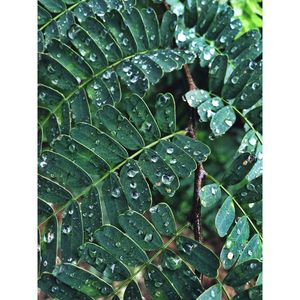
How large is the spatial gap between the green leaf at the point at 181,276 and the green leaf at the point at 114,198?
0.10 m

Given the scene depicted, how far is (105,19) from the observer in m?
0.94

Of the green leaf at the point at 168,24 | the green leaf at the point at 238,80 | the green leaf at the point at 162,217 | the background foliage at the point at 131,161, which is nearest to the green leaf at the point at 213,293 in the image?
the background foliage at the point at 131,161

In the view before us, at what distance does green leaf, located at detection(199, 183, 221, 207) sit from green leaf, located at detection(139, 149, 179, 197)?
0.04 meters

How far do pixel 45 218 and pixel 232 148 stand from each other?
578mm

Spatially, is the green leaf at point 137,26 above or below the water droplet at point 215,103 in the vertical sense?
above

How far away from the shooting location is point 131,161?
33.8 inches

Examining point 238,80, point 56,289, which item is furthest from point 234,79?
point 56,289

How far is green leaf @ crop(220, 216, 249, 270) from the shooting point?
840mm

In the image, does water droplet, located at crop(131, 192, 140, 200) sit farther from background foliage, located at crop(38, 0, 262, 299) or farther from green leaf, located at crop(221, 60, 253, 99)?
green leaf, located at crop(221, 60, 253, 99)

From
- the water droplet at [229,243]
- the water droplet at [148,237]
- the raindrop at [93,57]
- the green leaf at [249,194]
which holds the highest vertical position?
the raindrop at [93,57]

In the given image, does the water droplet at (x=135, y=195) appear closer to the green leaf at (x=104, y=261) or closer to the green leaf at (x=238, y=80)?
the green leaf at (x=104, y=261)

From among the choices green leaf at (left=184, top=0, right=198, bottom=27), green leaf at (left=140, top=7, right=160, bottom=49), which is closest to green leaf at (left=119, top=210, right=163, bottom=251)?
green leaf at (left=140, top=7, right=160, bottom=49)

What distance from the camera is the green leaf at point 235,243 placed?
A: 84cm
